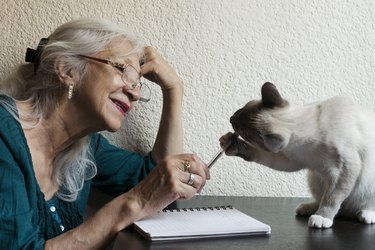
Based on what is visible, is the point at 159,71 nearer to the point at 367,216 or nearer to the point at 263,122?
the point at 263,122

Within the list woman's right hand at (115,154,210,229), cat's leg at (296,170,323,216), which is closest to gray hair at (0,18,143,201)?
woman's right hand at (115,154,210,229)

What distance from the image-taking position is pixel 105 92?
3.58ft

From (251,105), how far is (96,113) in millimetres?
367

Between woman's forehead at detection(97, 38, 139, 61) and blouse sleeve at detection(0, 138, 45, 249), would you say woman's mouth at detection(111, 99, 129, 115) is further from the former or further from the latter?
blouse sleeve at detection(0, 138, 45, 249)

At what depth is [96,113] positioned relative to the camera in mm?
1099

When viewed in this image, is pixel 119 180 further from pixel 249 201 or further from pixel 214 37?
pixel 214 37

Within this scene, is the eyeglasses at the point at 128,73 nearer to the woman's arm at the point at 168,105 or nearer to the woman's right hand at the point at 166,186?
the woman's arm at the point at 168,105

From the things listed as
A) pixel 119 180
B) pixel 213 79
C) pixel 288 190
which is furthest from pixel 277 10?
pixel 119 180

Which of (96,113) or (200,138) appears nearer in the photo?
(96,113)

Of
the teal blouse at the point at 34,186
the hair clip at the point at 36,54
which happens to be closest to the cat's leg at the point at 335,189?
the teal blouse at the point at 34,186

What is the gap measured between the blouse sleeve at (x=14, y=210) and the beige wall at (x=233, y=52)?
17.8 inches

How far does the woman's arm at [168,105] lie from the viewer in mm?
1272

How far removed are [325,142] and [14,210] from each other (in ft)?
2.11

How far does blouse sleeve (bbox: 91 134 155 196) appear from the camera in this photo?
1309 millimetres
